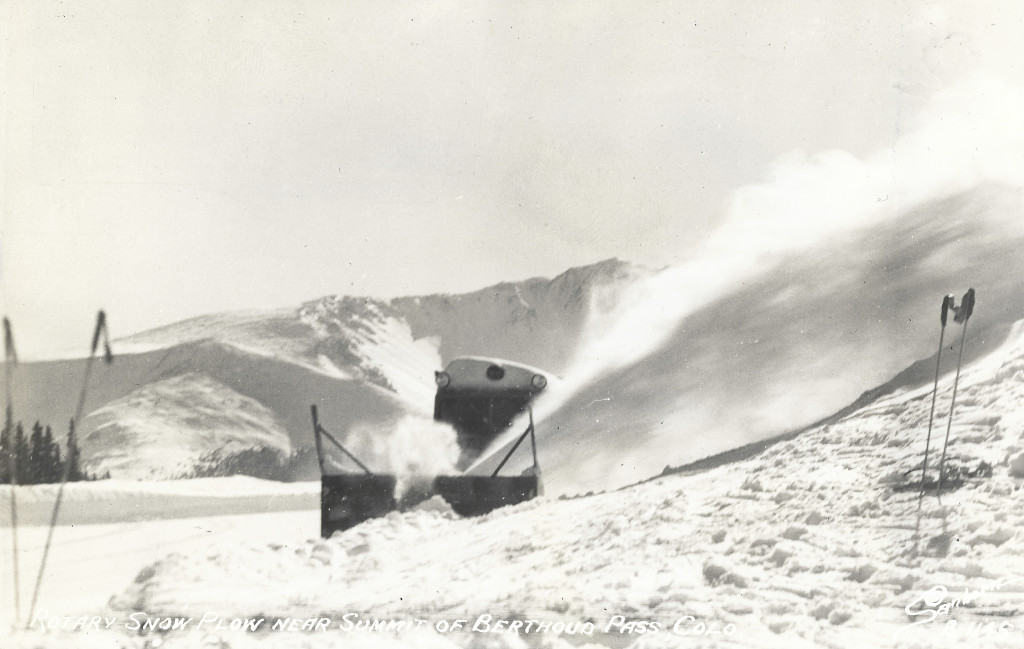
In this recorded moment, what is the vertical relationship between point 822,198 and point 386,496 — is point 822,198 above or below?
above

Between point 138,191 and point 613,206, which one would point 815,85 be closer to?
point 613,206

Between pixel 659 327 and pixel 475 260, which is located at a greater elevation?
pixel 475 260

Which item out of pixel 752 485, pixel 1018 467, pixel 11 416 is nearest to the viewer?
pixel 1018 467

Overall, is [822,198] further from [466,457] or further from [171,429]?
[171,429]

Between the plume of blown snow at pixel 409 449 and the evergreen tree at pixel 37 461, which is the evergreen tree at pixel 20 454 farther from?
the plume of blown snow at pixel 409 449

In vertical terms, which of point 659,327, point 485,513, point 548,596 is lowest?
point 548,596

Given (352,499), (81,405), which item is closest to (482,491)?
(352,499)

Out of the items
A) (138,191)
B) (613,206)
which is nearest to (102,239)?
(138,191)
